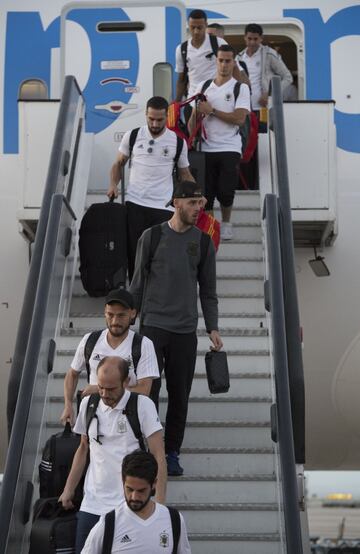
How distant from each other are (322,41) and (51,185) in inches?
129

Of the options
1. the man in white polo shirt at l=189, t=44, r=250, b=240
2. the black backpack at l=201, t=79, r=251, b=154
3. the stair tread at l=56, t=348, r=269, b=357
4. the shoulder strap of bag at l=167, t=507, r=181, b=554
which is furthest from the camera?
the black backpack at l=201, t=79, r=251, b=154

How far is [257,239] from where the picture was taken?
9.30m

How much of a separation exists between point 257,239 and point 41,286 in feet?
7.70

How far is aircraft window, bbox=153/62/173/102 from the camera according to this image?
10.6m

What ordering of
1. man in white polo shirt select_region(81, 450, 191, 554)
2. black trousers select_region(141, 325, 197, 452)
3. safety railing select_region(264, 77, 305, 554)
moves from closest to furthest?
man in white polo shirt select_region(81, 450, 191, 554)
safety railing select_region(264, 77, 305, 554)
black trousers select_region(141, 325, 197, 452)

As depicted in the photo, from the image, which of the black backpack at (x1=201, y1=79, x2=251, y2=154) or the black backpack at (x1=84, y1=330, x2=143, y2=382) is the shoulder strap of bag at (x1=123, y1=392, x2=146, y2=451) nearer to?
the black backpack at (x1=84, y1=330, x2=143, y2=382)

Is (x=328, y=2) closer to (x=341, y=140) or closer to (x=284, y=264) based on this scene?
(x=341, y=140)

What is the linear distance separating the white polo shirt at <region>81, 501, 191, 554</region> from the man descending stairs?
5.59 feet

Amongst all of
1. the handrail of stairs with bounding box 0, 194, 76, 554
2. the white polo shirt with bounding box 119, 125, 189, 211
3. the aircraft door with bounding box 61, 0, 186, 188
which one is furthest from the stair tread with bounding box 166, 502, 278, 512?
the aircraft door with bounding box 61, 0, 186, 188

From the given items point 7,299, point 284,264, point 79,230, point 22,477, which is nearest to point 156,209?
point 79,230

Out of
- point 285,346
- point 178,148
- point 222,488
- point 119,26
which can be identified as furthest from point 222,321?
point 119,26

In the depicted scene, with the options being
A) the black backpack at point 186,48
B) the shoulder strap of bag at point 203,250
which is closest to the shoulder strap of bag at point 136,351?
the shoulder strap of bag at point 203,250

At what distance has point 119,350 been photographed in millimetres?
6672

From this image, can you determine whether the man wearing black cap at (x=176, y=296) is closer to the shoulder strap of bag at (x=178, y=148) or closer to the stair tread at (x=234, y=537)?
the stair tread at (x=234, y=537)
